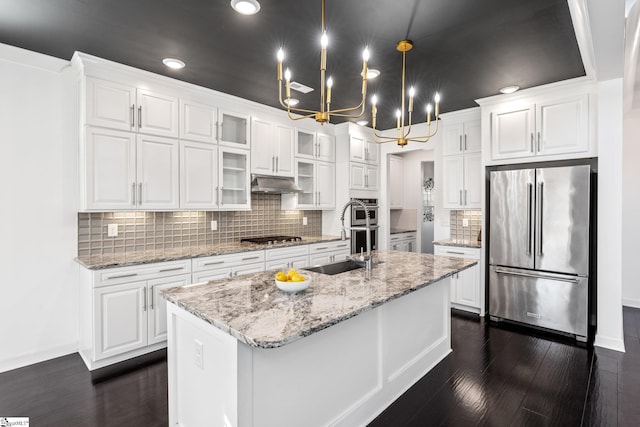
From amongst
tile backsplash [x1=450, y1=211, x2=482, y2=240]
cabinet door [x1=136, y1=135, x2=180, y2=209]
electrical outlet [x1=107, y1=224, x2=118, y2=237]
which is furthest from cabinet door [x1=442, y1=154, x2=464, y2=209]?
electrical outlet [x1=107, y1=224, x2=118, y2=237]

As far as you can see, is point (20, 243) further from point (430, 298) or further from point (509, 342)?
point (509, 342)

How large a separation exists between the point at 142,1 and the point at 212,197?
6.68 feet

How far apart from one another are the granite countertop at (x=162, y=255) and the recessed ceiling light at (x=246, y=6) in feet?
7.14

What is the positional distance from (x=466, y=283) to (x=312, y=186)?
97.5 inches

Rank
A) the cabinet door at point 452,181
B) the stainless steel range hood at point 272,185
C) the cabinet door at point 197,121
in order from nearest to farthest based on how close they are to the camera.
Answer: the cabinet door at point 197,121 → the stainless steel range hood at point 272,185 → the cabinet door at point 452,181

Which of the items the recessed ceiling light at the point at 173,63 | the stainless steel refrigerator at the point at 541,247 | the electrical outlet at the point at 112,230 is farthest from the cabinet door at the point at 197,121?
the stainless steel refrigerator at the point at 541,247

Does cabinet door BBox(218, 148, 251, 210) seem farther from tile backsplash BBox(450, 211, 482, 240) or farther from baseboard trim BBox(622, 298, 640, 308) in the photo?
baseboard trim BBox(622, 298, 640, 308)

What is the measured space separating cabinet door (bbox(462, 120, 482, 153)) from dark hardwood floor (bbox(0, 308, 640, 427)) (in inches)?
97.3

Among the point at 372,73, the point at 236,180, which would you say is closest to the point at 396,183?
the point at 236,180

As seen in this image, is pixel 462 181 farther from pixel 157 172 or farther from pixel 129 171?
pixel 129 171

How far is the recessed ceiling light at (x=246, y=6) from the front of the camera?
6.81 feet

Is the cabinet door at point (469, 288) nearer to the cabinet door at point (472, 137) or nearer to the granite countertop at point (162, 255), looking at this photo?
the cabinet door at point (472, 137)

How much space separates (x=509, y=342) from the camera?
3.33m

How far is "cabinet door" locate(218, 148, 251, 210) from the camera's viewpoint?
4008 mm
